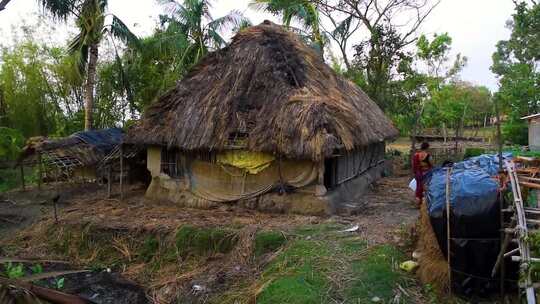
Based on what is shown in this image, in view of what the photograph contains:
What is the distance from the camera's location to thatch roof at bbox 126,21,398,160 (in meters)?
9.45

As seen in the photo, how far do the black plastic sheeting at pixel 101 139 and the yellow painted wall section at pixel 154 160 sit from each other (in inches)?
128

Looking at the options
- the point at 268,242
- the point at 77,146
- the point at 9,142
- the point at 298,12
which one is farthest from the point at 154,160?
the point at 298,12

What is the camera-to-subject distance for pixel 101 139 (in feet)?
50.2

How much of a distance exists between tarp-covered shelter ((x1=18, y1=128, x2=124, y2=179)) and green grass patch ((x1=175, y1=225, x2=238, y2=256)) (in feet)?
18.2

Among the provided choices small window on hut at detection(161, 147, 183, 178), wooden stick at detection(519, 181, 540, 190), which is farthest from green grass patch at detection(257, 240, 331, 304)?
small window on hut at detection(161, 147, 183, 178)

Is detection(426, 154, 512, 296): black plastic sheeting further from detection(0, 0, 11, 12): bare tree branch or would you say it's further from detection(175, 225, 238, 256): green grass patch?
detection(0, 0, 11, 12): bare tree branch

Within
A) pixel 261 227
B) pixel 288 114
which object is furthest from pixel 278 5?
pixel 261 227

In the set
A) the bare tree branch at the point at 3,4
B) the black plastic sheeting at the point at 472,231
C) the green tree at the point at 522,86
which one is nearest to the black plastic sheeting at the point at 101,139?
the bare tree branch at the point at 3,4

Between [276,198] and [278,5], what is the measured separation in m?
12.7

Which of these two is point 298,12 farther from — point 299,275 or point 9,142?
point 299,275

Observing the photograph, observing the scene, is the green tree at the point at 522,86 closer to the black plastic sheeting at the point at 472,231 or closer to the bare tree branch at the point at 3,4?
the black plastic sheeting at the point at 472,231

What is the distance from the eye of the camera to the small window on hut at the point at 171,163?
1141cm

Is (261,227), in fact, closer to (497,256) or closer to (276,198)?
(276,198)

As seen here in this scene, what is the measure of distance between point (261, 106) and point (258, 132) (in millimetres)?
893
